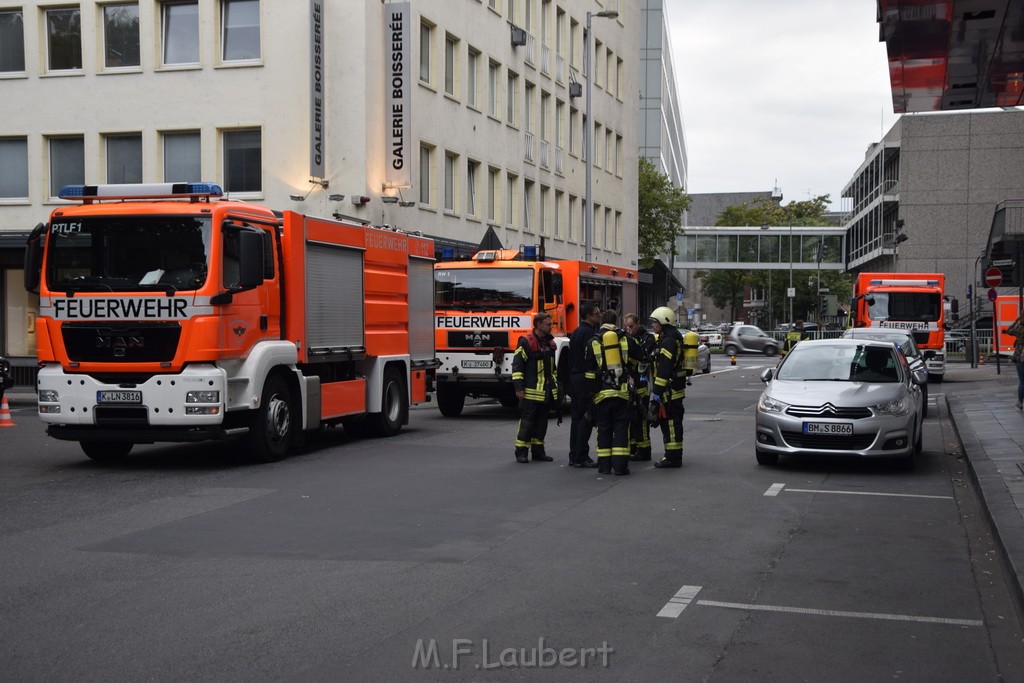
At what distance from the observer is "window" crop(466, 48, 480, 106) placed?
3631cm

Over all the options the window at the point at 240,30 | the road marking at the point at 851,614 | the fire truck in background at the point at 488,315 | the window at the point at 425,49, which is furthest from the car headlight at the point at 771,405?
the window at the point at 425,49

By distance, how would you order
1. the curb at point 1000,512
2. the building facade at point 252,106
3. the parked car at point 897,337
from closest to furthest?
the curb at point 1000,512 → the parked car at point 897,337 → the building facade at point 252,106

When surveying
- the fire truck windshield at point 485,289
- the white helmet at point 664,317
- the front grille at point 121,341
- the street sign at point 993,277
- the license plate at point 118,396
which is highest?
the street sign at point 993,277

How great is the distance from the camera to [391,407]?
1777cm

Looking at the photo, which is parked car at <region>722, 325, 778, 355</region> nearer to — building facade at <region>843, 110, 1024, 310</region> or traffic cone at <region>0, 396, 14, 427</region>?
building facade at <region>843, 110, 1024, 310</region>

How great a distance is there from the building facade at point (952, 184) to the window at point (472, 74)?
36523 mm

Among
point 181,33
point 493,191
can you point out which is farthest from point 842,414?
point 493,191

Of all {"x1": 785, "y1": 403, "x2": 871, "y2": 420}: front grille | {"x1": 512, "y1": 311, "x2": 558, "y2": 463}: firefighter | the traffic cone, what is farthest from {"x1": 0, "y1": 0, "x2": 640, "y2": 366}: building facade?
{"x1": 785, "y1": 403, "x2": 871, "y2": 420}: front grille

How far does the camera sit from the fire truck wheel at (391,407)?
17.3 meters

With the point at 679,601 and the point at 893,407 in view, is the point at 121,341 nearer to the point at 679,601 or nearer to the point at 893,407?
the point at 679,601

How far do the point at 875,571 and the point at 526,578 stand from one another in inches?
91.8

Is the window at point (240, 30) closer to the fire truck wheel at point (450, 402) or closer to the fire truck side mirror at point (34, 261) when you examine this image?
the fire truck wheel at point (450, 402)

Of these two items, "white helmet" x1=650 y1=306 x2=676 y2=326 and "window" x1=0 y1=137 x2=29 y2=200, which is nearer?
"white helmet" x1=650 y1=306 x2=676 y2=326

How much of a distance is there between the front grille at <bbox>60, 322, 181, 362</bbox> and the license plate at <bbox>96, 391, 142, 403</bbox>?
36cm
